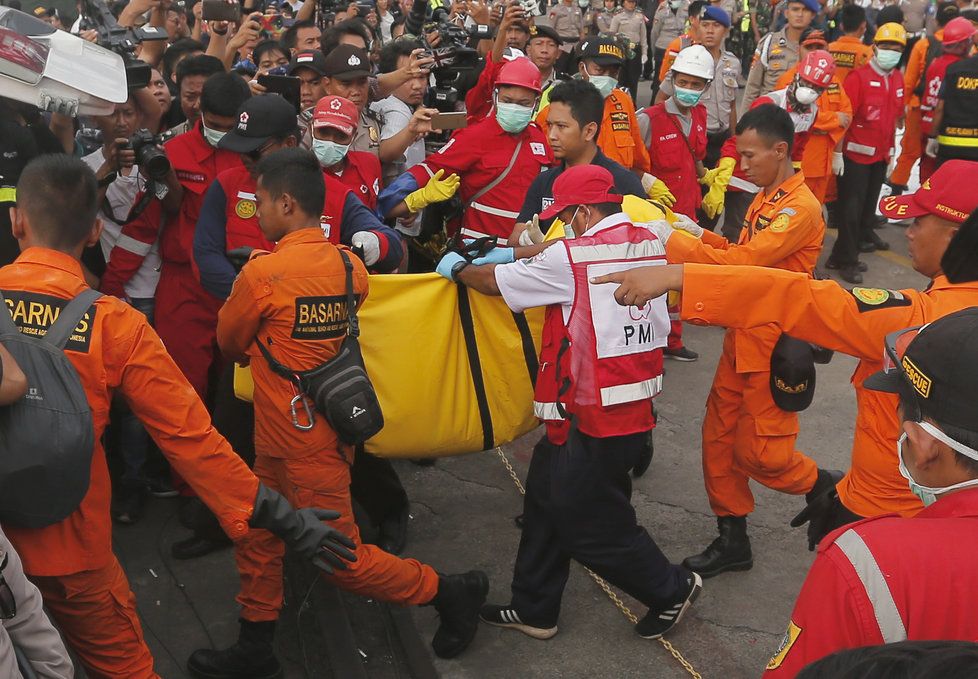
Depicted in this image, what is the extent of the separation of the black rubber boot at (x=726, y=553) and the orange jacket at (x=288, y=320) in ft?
6.55

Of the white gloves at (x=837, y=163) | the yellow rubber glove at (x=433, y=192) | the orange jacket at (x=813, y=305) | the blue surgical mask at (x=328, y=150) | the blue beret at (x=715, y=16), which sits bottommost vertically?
the white gloves at (x=837, y=163)

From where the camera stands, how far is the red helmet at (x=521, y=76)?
5.71m

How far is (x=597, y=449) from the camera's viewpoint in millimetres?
3963

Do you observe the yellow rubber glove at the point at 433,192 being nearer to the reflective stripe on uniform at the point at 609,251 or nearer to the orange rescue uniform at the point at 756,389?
the orange rescue uniform at the point at 756,389

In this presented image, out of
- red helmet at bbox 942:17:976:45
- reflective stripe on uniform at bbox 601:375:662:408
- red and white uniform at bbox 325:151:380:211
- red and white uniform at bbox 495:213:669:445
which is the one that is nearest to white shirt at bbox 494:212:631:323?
red and white uniform at bbox 495:213:669:445

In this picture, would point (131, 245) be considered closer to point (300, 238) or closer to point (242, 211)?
point (242, 211)

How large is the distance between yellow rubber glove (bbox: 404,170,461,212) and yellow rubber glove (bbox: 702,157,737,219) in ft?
8.92

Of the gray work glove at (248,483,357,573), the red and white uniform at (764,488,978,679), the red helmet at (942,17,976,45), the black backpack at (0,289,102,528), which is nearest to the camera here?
the red and white uniform at (764,488,978,679)

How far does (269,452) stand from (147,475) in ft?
5.94

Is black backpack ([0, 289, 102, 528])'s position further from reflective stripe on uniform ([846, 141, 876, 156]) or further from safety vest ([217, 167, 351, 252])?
reflective stripe on uniform ([846, 141, 876, 156])

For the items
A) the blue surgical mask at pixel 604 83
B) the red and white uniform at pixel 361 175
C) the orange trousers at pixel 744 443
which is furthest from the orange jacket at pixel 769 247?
the blue surgical mask at pixel 604 83

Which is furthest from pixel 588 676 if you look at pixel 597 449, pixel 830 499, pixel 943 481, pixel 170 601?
pixel 943 481

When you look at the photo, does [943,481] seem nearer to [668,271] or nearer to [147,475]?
[668,271]

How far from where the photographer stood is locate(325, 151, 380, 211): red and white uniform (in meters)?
5.21
